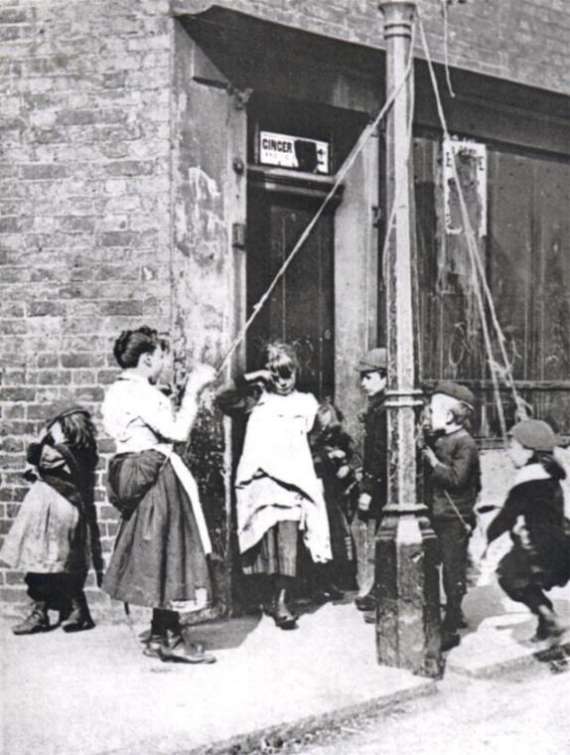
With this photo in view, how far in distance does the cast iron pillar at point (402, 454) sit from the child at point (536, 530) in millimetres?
763

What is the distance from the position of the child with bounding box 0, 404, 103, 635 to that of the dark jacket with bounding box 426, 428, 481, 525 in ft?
7.55

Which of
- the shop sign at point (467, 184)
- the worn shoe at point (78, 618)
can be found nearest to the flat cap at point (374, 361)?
the shop sign at point (467, 184)

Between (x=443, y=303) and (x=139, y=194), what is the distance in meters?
3.10

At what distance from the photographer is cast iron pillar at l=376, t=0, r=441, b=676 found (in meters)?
6.40

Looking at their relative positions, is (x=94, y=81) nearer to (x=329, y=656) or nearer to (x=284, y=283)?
(x=284, y=283)

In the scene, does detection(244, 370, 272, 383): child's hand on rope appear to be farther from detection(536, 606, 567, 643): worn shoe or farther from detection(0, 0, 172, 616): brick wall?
detection(536, 606, 567, 643): worn shoe

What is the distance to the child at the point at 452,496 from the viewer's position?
7199mm

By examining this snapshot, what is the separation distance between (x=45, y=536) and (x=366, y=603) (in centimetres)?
230

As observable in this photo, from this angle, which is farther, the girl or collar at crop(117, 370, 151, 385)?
collar at crop(117, 370, 151, 385)

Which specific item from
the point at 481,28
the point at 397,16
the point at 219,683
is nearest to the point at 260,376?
the point at 219,683

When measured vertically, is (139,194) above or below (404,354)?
above

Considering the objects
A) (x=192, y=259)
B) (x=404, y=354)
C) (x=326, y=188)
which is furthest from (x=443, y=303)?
(x=404, y=354)

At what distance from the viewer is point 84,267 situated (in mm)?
7863

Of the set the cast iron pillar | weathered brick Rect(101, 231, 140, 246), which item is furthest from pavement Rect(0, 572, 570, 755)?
weathered brick Rect(101, 231, 140, 246)
